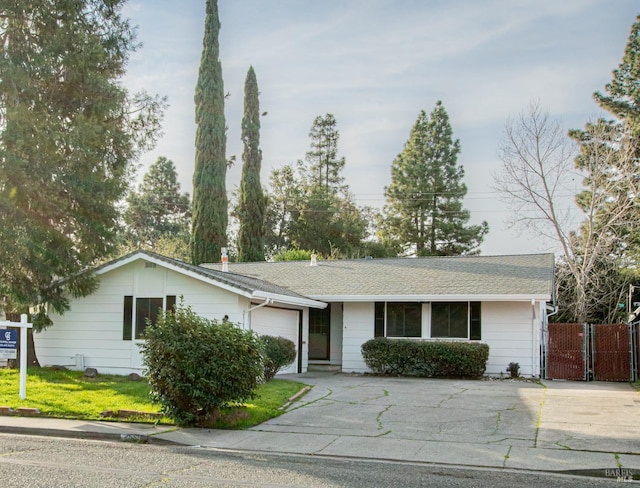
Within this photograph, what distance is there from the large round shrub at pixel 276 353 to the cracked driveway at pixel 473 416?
3.01ft

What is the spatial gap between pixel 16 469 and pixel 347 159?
155 feet

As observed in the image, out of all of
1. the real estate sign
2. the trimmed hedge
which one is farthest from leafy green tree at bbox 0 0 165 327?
the trimmed hedge

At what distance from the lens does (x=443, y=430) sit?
35.9 feet

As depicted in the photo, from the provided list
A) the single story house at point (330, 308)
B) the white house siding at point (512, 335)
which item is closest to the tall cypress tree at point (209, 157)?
the single story house at point (330, 308)

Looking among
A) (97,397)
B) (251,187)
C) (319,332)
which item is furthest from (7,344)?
(251,187)

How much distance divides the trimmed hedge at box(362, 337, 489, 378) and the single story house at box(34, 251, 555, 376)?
2.71ft

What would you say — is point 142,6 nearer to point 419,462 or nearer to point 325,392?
point 325,392

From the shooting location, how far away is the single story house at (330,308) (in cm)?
1756

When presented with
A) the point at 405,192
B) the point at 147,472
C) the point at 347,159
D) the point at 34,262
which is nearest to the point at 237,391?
the point at 147,472

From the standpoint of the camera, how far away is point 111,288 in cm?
1828

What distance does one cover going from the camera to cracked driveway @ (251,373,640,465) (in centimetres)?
1001

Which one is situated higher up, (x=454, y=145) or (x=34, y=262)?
(x=454, y=145)

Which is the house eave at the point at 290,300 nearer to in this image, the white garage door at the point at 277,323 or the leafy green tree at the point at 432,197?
the white garage door at the point at 277,323

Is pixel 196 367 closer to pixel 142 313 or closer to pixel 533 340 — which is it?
pixel 142 313
